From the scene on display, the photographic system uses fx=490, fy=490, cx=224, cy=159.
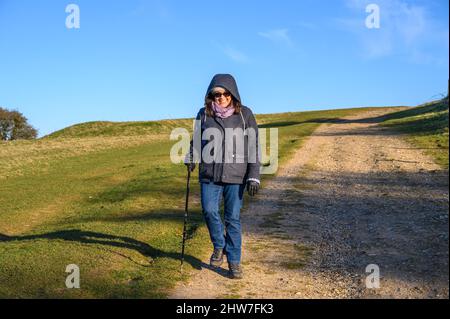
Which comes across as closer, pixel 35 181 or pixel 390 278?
pixel 390 278

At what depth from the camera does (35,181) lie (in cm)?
2244

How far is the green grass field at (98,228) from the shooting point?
24.3ft

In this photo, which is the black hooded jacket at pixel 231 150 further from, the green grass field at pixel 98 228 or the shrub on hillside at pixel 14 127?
the shrub on hillside at pixel 14 127

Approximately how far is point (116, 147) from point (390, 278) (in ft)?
111

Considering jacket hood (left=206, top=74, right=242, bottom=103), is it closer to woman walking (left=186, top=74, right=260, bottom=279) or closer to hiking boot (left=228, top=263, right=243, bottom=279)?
woman walking (left=186, top=74, right=260, bottom=279)

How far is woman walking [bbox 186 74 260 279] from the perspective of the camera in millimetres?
7527

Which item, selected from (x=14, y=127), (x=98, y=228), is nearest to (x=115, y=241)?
(x=98, y=228)

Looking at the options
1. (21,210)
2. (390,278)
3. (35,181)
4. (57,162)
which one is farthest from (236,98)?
(57,162)

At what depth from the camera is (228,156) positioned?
7543mm

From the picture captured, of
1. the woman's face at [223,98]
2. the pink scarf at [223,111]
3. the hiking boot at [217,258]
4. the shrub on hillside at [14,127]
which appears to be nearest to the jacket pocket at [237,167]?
the pink scarf at [223,111]

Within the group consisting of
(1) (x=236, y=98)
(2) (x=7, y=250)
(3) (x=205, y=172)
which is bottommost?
(2) (x=7, y=250)

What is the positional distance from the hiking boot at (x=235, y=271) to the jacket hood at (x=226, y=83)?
2.55m

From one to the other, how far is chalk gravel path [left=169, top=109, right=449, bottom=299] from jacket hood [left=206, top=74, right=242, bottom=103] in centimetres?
283

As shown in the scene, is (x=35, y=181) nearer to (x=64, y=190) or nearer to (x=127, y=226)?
(x=64, y=190)
